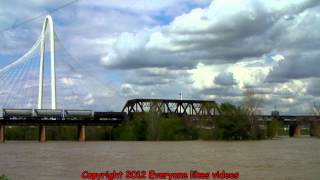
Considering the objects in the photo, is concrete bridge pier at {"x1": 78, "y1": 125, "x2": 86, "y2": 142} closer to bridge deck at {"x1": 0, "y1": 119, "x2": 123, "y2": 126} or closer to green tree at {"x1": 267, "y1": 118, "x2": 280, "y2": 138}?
bridge deck at {"x1": 0, "y1": 119, "x2": 123, "y2": 126}

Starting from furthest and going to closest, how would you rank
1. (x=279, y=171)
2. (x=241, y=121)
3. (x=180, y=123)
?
(x=180, y=123) → (x=241, y=121) → (x=279, y=171)

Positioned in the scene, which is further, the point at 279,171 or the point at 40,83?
the point at 40,83

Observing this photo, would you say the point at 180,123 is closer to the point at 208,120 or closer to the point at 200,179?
the point at 208,120

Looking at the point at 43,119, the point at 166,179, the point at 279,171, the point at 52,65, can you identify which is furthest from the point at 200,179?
the point at 43,119

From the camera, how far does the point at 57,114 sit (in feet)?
554

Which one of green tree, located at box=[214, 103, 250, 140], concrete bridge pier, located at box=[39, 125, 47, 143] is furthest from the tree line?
concrete bridge pier, located at box=[39, 125, 47, 143]

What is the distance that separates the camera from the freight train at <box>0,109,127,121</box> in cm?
16588

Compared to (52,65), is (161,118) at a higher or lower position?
lower

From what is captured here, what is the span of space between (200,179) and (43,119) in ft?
436

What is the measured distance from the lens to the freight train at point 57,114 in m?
166

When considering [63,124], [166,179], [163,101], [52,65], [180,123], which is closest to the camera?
[166,179]

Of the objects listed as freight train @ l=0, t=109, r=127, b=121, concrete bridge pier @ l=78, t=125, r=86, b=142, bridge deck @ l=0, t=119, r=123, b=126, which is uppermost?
freight train @ l=0, t=109, r=127, b=121

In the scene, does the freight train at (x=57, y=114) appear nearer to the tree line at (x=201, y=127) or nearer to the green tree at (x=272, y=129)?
the tree line at (x=201, y=127)

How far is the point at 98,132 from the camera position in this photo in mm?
190750
